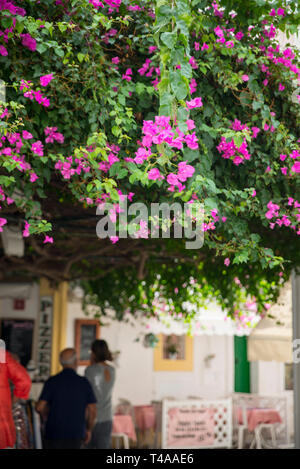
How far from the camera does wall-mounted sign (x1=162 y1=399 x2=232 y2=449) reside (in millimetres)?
9062

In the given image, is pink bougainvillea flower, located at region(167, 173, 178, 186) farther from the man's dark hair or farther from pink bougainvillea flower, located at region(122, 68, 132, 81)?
the man's dark hair

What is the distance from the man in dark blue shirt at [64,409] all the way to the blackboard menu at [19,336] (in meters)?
3.91

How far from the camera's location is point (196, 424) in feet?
30.5

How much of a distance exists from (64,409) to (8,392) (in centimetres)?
91

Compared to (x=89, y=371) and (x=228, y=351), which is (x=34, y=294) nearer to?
(x=89, y=371)

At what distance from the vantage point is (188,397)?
37.9ft

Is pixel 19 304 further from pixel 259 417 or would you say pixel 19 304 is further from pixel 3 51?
pixel 3 51

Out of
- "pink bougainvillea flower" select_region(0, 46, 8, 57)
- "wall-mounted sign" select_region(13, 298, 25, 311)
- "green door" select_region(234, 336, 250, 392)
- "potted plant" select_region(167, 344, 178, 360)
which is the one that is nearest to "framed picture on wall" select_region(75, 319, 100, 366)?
"wall-mounted sign" select_region(13, 298, 25, 311)

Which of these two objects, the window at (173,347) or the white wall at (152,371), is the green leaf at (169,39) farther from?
the window at (173,347)

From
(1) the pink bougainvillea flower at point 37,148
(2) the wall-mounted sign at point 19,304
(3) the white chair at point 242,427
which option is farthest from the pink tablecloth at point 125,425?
(1) the pink bougainvillea flower at point 37,148

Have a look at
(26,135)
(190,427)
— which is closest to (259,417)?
(190,427)

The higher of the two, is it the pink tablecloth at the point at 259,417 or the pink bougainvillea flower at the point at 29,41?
the pink bougainvillea flower at the point at 29,41

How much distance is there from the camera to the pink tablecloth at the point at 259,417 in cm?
1003

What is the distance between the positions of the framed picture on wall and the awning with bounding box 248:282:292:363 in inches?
151
